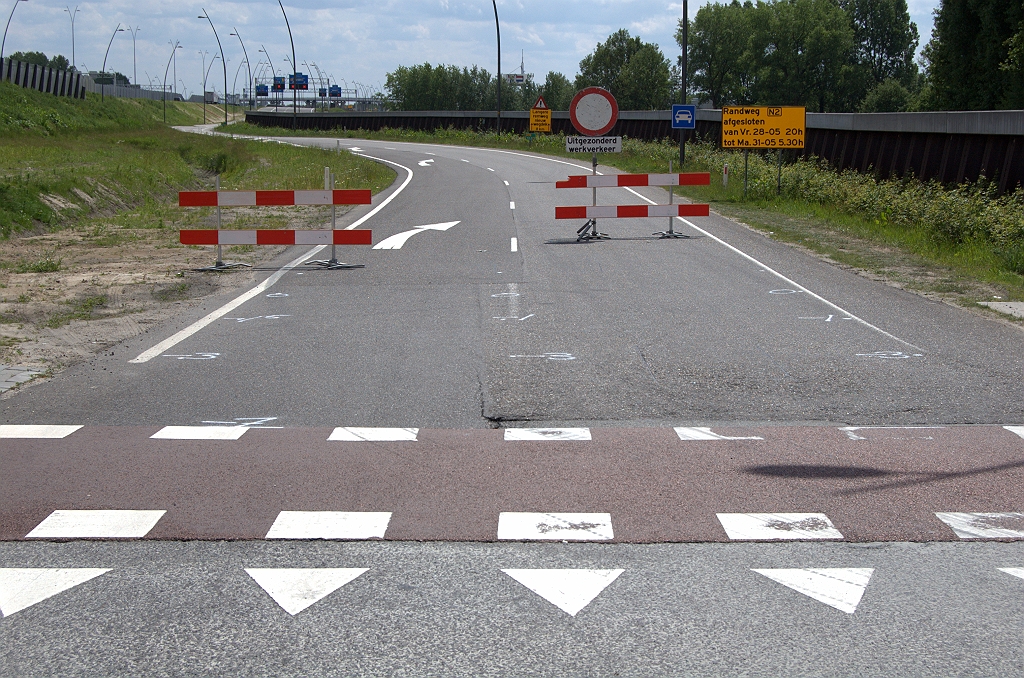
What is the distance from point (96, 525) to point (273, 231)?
1047 cm

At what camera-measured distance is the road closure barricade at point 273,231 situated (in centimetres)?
1489

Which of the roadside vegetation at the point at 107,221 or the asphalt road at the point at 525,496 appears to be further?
the roadside vegetation at the point at 107,221

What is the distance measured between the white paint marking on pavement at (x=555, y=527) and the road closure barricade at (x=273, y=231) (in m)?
10.1

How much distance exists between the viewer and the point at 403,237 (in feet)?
63.1

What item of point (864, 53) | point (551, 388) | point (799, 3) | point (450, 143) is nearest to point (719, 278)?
point (551, 388)

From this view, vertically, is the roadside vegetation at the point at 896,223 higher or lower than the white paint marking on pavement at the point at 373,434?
lower

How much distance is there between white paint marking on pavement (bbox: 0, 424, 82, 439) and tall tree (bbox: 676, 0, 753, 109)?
129681 millimetres

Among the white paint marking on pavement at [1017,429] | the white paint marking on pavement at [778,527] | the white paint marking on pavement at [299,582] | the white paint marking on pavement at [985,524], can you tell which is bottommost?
the white paint marking on pavement at [1017,429]

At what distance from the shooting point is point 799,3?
12181 centimetres

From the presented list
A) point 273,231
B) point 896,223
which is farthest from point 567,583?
point 896,223

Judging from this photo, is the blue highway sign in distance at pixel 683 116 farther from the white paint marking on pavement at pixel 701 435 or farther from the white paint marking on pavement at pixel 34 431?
the white paint marking on pavement at pixel 34 431

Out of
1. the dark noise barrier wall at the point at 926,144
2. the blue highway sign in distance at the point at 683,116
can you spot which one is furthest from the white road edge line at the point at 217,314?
the blue highway sign in distance at the point at 683,116

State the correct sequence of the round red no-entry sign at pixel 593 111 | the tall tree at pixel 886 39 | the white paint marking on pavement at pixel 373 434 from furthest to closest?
the tall tree at pixel 886 39, the round red no-entry sign at pixel 593 111, the white paint marking on pavement at pixel 373 434

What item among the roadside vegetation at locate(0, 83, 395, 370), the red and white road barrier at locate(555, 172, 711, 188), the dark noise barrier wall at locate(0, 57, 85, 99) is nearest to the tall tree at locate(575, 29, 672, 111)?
the dark noise barrier wall at locate(0, 57, 85, 99)
